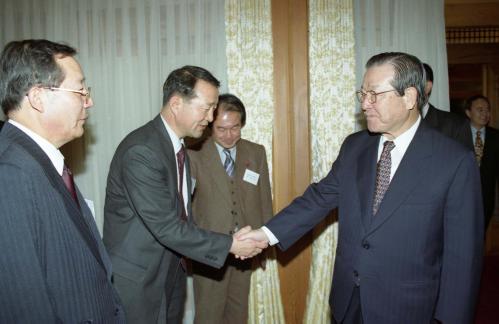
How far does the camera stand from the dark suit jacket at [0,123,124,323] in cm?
119

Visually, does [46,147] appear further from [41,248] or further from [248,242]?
[248,242]

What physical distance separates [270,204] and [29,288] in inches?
90.0

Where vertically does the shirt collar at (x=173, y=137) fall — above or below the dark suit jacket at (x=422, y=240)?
above

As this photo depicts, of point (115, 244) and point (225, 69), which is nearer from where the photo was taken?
point (115, 244)

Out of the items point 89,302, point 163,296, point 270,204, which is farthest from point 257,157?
point 89,302

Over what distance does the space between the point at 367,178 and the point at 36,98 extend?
1542 millimetres

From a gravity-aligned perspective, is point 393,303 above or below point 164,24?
below

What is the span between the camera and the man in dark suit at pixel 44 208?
120 centimetres

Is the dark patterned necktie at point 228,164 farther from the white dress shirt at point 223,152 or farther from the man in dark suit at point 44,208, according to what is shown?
the man in dark suit at point 44,208

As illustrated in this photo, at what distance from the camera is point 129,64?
3826 mm

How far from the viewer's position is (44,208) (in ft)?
4.18

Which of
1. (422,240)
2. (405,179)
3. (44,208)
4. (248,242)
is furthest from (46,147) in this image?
(422,240)

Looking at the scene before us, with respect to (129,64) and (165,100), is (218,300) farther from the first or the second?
(129,64)

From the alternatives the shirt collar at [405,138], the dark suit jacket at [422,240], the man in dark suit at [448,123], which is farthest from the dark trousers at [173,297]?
the man in dark suit at [448,123]
